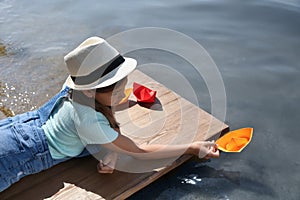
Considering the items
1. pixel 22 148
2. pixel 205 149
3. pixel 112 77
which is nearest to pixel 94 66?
pixel 112 77

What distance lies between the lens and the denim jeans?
1958 mm

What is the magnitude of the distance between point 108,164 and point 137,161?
0.62 feet

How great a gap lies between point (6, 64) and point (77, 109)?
2.13 m

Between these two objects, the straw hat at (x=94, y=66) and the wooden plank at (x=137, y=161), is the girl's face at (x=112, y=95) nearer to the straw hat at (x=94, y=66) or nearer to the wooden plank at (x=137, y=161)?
the straw hat at (x=94, y=66)

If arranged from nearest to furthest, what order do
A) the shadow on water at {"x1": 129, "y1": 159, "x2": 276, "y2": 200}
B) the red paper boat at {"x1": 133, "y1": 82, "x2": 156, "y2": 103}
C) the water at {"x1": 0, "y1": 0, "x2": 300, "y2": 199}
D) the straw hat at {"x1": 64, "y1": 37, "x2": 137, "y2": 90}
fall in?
the straw hat at {"x1": 64, "y1": 37, "x2": 137, "y2": 90}, the shadow on water at {"x1": 129, "y1": 159, "x2": 276, "y2": 200}, the water at {"x1": 0, "y1": 0, "x2": 300, "y2": 199}, the red paper boat at {"x1": 133, "y1": 82, "x2": 156, "y2": 103}

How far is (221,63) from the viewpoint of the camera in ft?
12.1

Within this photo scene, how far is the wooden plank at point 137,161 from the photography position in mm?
2088

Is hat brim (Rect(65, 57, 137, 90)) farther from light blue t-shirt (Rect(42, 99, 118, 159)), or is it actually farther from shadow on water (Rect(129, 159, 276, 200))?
shadow on water (Rect(129, 159, 276, 200))

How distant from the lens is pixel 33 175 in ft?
7.06

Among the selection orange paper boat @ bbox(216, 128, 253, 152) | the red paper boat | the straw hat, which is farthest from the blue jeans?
orange paper boat @ bbox(216, 128, 253, 152)

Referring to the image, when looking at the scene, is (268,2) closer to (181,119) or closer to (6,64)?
(181,119)

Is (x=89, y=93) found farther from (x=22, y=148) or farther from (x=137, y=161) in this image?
(x=137, y=161)

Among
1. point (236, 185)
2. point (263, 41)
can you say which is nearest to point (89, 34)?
point (263, 41)

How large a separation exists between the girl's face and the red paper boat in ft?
2.54
